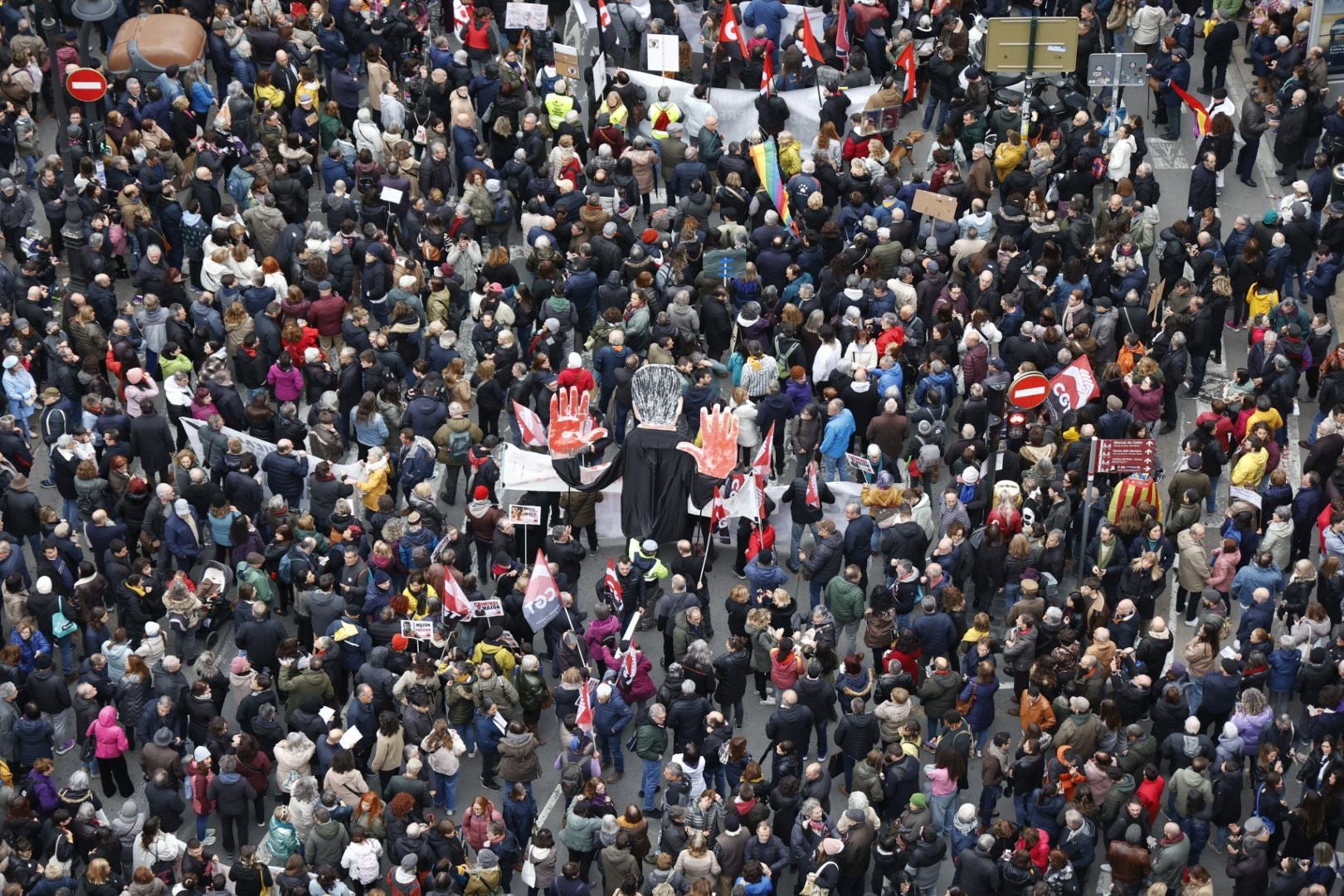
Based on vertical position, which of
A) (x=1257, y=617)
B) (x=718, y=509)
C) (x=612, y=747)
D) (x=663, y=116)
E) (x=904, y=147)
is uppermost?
(x=663, y=116)

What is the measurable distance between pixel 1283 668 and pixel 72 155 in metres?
17.0

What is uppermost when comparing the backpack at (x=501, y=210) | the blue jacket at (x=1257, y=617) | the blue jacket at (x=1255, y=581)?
the backpack at (x=501, y=210)

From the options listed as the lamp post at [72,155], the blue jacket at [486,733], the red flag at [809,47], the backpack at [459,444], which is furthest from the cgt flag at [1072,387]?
the lamp post at [72,155]

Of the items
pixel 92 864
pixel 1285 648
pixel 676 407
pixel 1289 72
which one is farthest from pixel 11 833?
pixel 1289 72

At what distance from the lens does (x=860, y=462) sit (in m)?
27.3

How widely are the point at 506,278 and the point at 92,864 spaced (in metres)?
10.2

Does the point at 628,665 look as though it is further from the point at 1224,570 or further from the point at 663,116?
the point at 663,116

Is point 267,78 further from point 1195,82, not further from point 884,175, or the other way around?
point 1195,82

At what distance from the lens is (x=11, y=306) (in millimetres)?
30344

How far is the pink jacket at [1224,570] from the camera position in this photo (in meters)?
25.8

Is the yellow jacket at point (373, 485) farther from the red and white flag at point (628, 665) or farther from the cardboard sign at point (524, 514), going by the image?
the red and white flag at point (628, 665)

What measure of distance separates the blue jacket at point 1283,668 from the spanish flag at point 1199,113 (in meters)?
10.2

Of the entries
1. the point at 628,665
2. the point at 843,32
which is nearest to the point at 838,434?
the point at 628,665

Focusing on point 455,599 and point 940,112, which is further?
point 940,112
